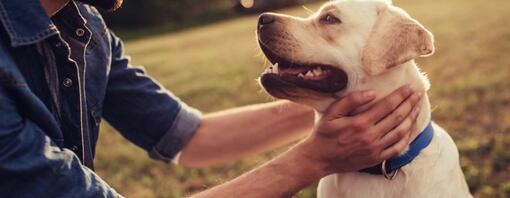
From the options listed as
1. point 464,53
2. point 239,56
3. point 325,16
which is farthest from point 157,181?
point 239,56

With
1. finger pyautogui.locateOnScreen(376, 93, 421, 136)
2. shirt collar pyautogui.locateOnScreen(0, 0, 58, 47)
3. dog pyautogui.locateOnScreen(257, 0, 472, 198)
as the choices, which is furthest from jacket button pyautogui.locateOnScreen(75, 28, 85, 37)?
finger pyautogui.locateOnScreen(376, 93, 421, 136)

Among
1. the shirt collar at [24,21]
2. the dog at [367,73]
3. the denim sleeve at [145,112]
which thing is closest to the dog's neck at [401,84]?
the dog at [367,73]

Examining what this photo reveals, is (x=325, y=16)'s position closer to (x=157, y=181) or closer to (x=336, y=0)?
(x=336, y=0)

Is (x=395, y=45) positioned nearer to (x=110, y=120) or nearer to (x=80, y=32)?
(x=80, y=32)

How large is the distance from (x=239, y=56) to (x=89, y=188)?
11.7 meters

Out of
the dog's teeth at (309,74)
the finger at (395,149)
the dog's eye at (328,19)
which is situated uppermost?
the dog's eye at (328,19)

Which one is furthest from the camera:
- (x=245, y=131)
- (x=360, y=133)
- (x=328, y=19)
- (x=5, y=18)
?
(x=245, y=131)

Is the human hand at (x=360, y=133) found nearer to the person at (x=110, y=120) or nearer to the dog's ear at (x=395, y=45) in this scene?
the person at (x=110, y=120)

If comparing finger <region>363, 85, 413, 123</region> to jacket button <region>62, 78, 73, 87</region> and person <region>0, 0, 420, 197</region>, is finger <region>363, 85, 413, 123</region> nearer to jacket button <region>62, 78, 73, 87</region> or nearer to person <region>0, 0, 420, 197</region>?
person <region>0, 0, 420, 197</region>

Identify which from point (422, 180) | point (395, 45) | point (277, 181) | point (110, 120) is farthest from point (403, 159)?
point (110, 120)

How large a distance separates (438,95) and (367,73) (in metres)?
4.86

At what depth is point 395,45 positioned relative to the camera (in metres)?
2.96

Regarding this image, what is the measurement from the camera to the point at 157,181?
18.2 feet

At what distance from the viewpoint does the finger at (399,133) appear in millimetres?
2784
